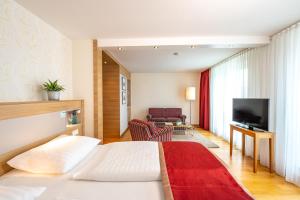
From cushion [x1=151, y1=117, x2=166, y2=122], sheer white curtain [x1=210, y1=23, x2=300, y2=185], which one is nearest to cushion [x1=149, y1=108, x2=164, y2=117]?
cushion [x1=151, y1=117, x2=166, y2=122]

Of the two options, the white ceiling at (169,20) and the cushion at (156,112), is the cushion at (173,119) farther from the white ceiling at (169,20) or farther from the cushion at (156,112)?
the white ceiling at (169,20)

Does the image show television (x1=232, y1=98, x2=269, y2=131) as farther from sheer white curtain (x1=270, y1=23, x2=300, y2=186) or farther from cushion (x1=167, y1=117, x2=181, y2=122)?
cushion (x1=167, y1=117, x2=181, y2=122)

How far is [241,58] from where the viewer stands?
4.13 m

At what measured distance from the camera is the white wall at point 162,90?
24.6 ft

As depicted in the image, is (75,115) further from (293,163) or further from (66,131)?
(293,163)

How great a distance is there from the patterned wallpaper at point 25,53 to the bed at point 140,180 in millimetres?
784

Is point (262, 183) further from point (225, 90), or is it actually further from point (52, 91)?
point (52, 91)

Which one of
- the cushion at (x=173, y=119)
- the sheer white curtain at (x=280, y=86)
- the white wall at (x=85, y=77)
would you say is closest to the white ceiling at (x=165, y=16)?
the white wall at (x=85, y=77)

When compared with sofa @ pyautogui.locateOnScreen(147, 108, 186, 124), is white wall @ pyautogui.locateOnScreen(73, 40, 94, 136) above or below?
above

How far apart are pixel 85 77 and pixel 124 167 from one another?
2.31 meters

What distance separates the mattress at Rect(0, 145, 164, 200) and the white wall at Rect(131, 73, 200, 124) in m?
6.16

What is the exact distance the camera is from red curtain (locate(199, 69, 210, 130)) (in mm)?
6676

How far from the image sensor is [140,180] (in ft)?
4.43

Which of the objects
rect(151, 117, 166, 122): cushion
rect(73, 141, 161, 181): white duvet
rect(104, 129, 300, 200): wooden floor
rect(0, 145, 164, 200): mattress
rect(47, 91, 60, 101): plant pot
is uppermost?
rect(47, 91, 60, 101): plant pot
